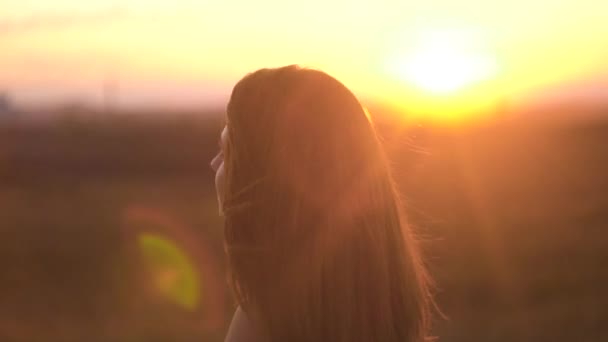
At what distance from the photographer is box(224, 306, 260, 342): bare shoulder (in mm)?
1634

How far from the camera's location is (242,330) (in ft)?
5.41

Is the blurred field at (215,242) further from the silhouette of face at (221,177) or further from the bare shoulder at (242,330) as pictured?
the bare shoulder at (242,330)

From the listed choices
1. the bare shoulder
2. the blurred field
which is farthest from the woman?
the blurred field

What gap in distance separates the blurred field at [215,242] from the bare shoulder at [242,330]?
711mm

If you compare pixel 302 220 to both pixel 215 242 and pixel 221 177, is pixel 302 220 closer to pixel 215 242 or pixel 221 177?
pixel 221 177

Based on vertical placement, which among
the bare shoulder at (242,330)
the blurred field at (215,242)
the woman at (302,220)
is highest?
the woman at (302,220)

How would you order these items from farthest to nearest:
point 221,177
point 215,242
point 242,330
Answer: point 215,242 → point 221,177 → point 242,330

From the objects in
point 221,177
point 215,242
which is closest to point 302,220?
point 221,177

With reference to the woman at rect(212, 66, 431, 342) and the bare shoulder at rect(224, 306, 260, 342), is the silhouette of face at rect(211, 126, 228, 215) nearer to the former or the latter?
the woman at rect(212, 66, 431, 342)

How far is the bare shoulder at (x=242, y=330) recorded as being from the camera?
5.36 ft

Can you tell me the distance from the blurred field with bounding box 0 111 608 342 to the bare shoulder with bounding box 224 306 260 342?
0.71 m

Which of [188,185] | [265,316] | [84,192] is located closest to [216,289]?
[265,316]

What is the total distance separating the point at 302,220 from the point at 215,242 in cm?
1070

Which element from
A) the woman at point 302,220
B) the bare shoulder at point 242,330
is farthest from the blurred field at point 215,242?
the bare shoulder at point 242,330
